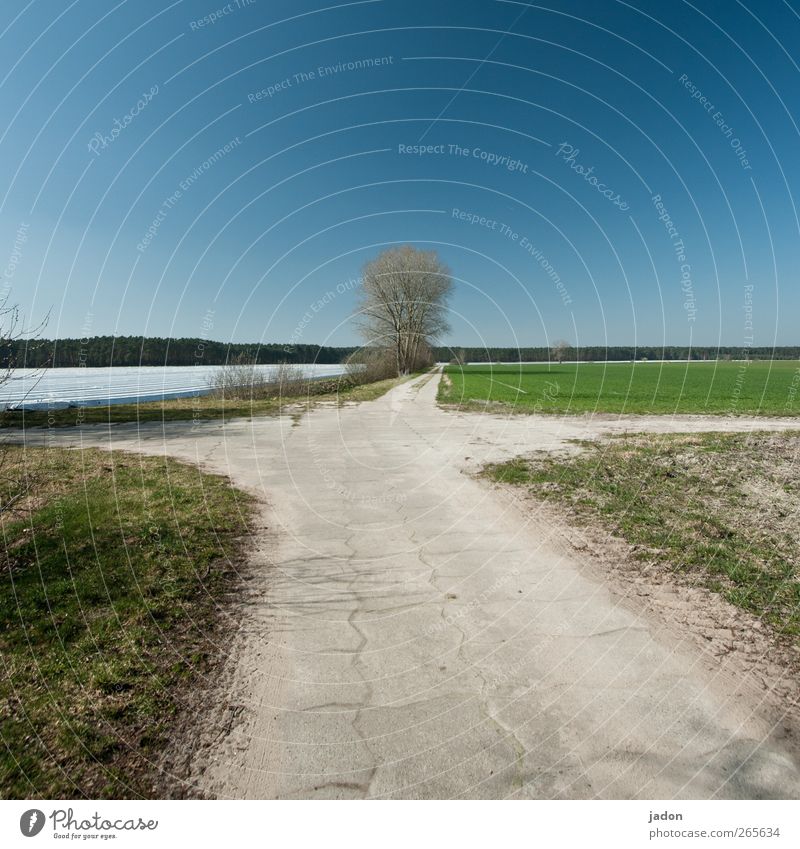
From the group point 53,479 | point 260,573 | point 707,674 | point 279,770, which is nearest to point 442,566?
point 260,573

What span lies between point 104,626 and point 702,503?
400 inches

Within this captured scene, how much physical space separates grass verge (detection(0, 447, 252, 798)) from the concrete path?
0.49 metres

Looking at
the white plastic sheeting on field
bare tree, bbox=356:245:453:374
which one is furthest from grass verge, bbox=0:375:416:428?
bare tree, bbox=356:245:453:374

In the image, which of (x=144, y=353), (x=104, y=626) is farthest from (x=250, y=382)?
(x=144, y=353)

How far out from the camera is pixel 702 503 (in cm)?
876

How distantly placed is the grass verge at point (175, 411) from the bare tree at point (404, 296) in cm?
1401

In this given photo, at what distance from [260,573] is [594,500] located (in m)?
6.69

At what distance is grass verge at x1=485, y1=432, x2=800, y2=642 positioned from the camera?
5.70 meters

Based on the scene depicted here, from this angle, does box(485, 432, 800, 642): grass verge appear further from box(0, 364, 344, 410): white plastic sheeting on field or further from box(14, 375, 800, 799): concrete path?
box(0, 364, 344, 410): white plastic sheeting on field

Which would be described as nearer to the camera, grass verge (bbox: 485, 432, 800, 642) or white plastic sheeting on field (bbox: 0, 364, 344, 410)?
grass verge (bbox: 485, 432, 800, 642)

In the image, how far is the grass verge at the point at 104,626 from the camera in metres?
3.10

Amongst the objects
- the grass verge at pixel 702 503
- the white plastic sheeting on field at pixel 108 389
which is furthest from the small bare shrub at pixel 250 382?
the grass verge at pixel 702 503

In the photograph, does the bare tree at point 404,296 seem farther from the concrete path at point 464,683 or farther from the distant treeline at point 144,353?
the concrete path at point 464,683

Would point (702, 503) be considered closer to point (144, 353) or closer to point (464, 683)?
point (464, 683)
